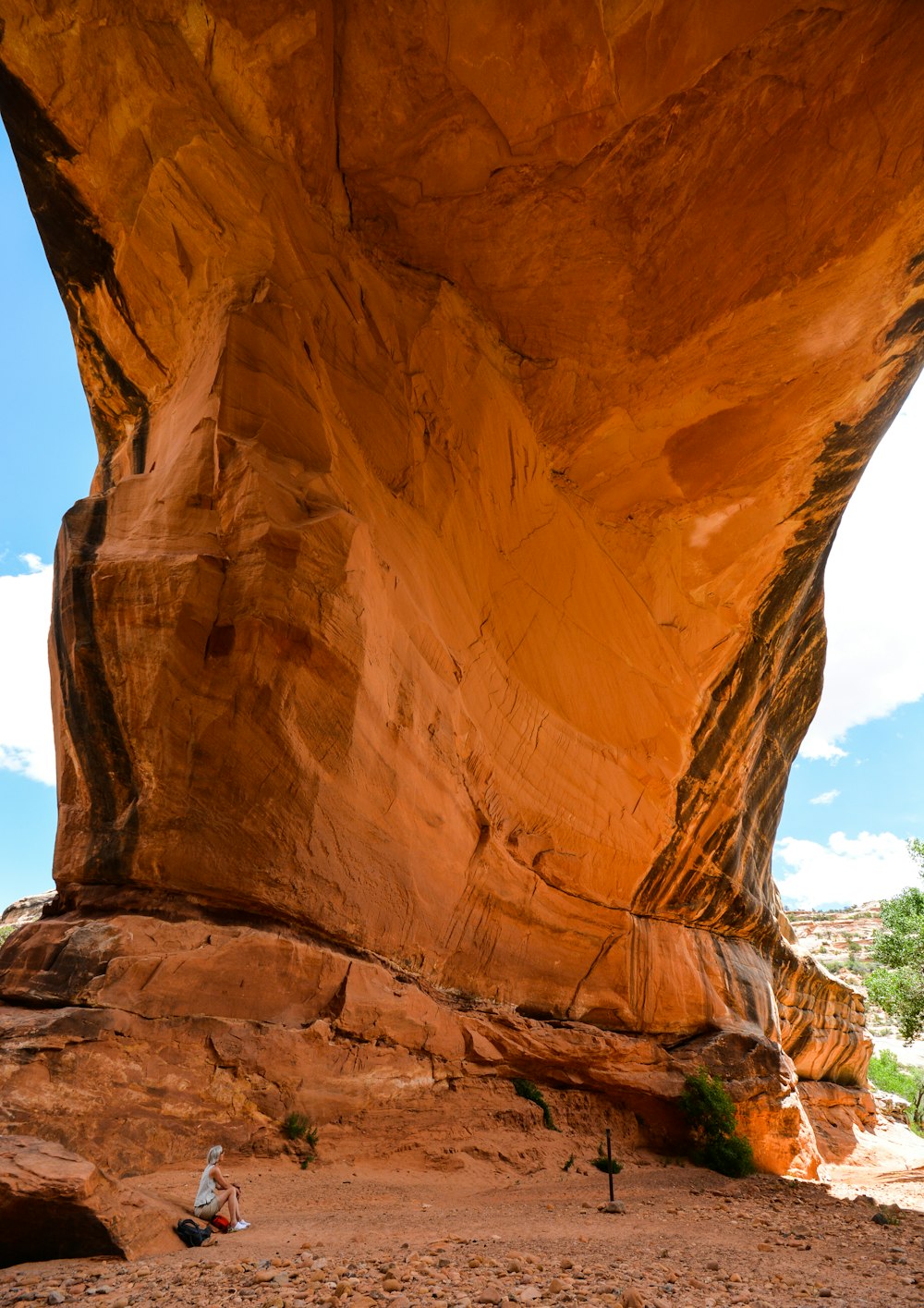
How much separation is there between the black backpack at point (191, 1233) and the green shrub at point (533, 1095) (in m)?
5.87

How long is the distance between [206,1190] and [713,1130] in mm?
9256

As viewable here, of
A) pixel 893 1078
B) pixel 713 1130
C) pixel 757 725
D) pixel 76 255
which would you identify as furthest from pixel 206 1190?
pixel 893 1078

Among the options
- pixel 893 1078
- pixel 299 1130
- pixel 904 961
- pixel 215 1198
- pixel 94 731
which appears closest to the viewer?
pixel 215 1198

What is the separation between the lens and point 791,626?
14.8 m

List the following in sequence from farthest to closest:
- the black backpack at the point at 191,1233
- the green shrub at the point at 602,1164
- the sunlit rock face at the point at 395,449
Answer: the green shrub at the point at 602,1164 → the sunlit rock face at the point at 395,449 → the black backpack at the point at 191,1233

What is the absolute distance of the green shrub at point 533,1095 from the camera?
1017cm

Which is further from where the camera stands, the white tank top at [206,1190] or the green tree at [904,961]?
the green tree at [904,961]

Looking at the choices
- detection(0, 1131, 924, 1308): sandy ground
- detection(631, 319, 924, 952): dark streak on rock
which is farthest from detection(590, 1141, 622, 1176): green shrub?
detection(631, 319, 924, 952): dark streak on rock

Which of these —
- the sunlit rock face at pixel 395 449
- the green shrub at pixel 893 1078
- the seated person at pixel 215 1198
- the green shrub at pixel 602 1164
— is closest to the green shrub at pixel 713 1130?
the sunlit rock face at pixel 395 449

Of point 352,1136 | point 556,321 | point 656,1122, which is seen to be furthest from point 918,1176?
point 556,321

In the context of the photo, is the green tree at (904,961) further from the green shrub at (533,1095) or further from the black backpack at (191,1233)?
the black backpack at (191,1233)

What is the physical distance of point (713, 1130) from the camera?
11.9 metres

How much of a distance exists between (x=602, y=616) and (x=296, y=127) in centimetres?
726

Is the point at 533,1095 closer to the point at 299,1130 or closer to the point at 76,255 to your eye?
the point at 299,1130
